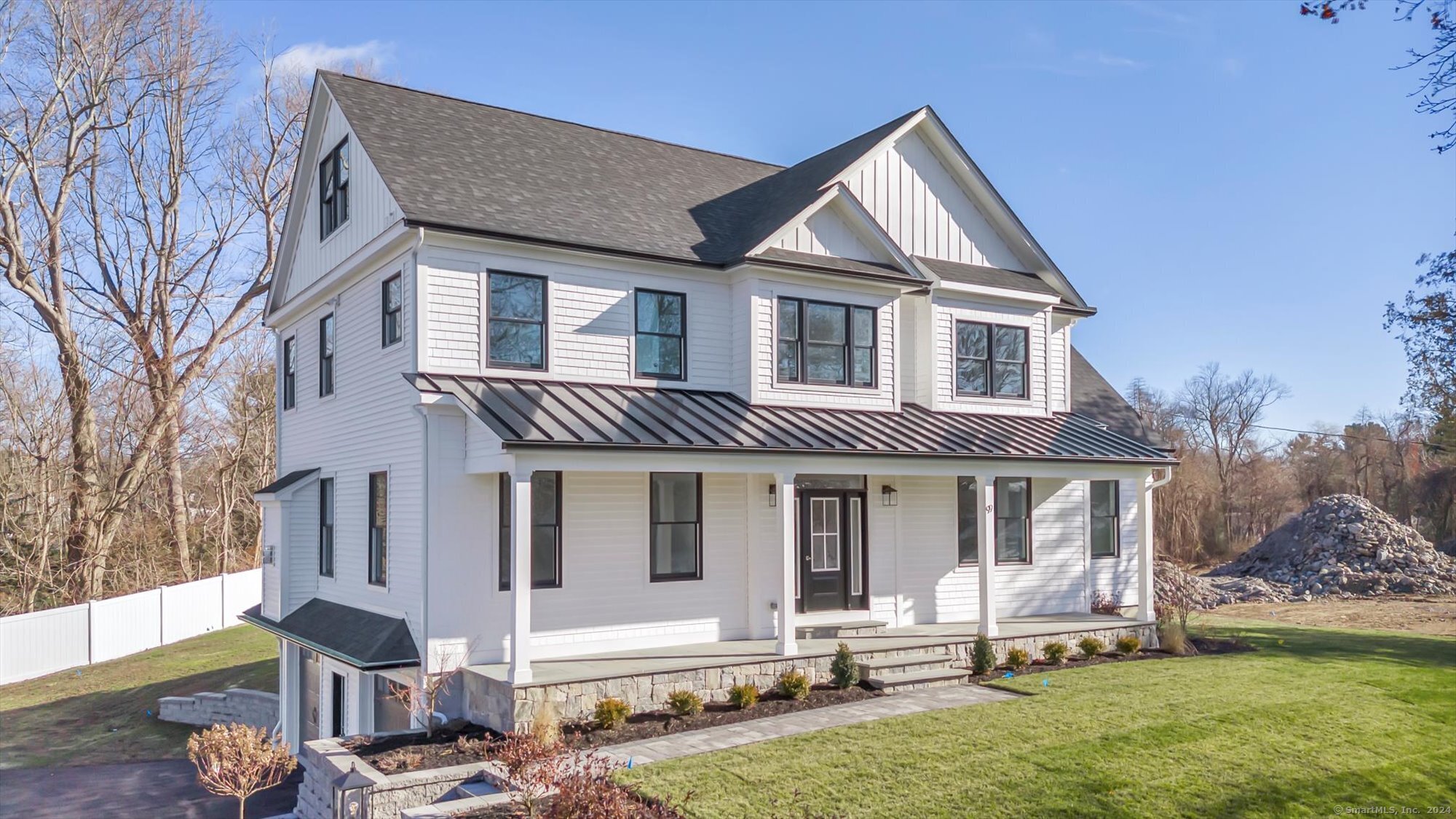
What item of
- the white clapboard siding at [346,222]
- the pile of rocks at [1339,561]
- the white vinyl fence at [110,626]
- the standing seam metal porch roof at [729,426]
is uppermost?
the white clapboard siding at [346,222]

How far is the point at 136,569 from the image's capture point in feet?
97.7

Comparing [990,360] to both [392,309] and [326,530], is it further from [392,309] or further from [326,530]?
[326,530]

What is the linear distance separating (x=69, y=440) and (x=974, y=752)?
98.6 ft

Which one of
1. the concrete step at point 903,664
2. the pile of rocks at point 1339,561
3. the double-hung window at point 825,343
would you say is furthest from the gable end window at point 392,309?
the pile of rocks at point 1339,561

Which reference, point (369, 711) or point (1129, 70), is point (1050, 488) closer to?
point (1129, 70)

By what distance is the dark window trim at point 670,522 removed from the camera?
13.9m

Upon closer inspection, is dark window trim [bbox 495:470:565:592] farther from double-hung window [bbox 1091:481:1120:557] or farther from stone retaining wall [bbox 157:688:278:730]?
double-hung window [bbox 1091:481:1120:557]

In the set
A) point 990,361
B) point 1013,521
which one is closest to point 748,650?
point 1013,521

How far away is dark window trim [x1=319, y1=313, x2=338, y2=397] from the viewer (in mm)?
16391

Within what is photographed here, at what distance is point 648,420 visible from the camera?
42.9 ft

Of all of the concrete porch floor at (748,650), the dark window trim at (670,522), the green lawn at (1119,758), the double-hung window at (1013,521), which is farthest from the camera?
the double-hung window at (1013,521)

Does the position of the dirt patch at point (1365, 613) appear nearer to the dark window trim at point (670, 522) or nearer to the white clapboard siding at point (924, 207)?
the white clapboard siding at point (924, 207)

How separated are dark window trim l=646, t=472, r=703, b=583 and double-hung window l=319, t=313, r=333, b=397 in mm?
5960

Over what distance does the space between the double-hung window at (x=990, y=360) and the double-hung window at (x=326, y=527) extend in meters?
10.6
